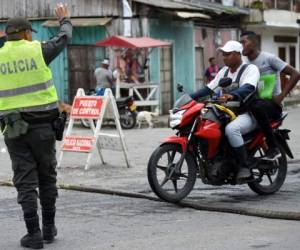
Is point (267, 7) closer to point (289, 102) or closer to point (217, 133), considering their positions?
point (289, 102)

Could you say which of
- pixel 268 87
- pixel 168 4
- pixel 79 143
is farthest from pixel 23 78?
pixel 168 4

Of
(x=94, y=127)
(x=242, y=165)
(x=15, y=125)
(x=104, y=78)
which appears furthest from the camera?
(x=104, y=78)

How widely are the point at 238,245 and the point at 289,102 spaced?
23.6 m

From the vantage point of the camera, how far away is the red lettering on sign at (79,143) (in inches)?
431

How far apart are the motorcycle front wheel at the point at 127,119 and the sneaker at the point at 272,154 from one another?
35.3 feet

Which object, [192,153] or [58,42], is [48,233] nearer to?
[58,42]

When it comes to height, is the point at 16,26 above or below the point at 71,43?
above

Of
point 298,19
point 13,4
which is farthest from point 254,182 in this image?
point 298,19

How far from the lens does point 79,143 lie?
11039 mm

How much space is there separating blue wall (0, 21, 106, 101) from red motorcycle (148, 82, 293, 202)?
14.5 m

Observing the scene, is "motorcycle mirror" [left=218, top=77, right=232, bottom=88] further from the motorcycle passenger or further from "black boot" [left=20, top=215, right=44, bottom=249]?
"black boot" [left=20, top=215, right=44, bottom=249]

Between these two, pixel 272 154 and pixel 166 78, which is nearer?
pixel 272 154

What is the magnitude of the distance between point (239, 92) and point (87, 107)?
11.9ft

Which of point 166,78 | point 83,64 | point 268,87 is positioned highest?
point 268,87
